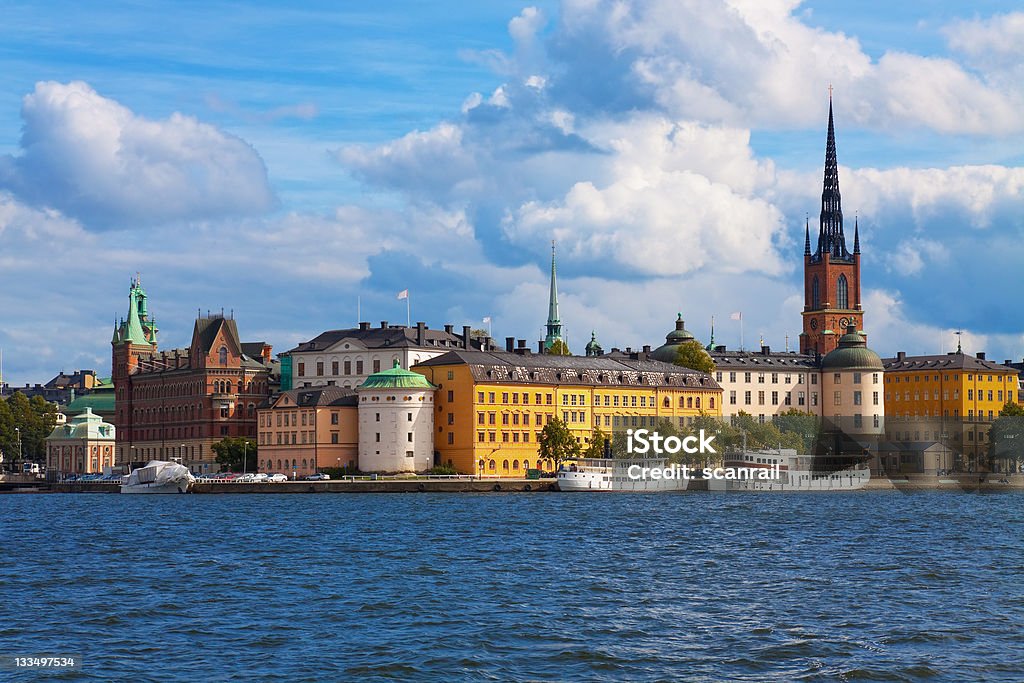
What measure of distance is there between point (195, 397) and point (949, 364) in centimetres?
7746

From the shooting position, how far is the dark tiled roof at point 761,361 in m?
174

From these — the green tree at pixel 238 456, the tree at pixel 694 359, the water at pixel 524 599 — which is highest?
the tree at pixel 694 359

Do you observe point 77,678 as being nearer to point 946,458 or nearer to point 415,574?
point 415,574

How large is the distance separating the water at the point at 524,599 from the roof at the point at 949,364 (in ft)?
335

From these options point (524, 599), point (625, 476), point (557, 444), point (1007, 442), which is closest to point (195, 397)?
point (557, 444)

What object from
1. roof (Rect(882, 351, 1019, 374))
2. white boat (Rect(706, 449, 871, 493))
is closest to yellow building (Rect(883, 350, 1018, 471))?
roof (Rect(882, 351, 1019, 374))

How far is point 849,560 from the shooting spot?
52.6 m

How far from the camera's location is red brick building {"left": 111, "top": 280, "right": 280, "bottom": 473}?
154750mm

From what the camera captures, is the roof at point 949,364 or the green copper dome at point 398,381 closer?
the green copper dome at point 398,381

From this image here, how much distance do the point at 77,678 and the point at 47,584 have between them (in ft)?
56.7

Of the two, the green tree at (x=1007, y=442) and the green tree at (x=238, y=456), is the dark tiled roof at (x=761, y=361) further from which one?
the green tree at (x=238, y=456)

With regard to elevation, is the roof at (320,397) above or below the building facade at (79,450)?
above

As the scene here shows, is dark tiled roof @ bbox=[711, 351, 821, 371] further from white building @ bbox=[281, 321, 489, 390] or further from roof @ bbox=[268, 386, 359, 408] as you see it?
roof @ bbox=[268, 386, 359, 408]

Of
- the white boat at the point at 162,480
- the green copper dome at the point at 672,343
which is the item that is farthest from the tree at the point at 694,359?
the white boat at the point at 162,480
